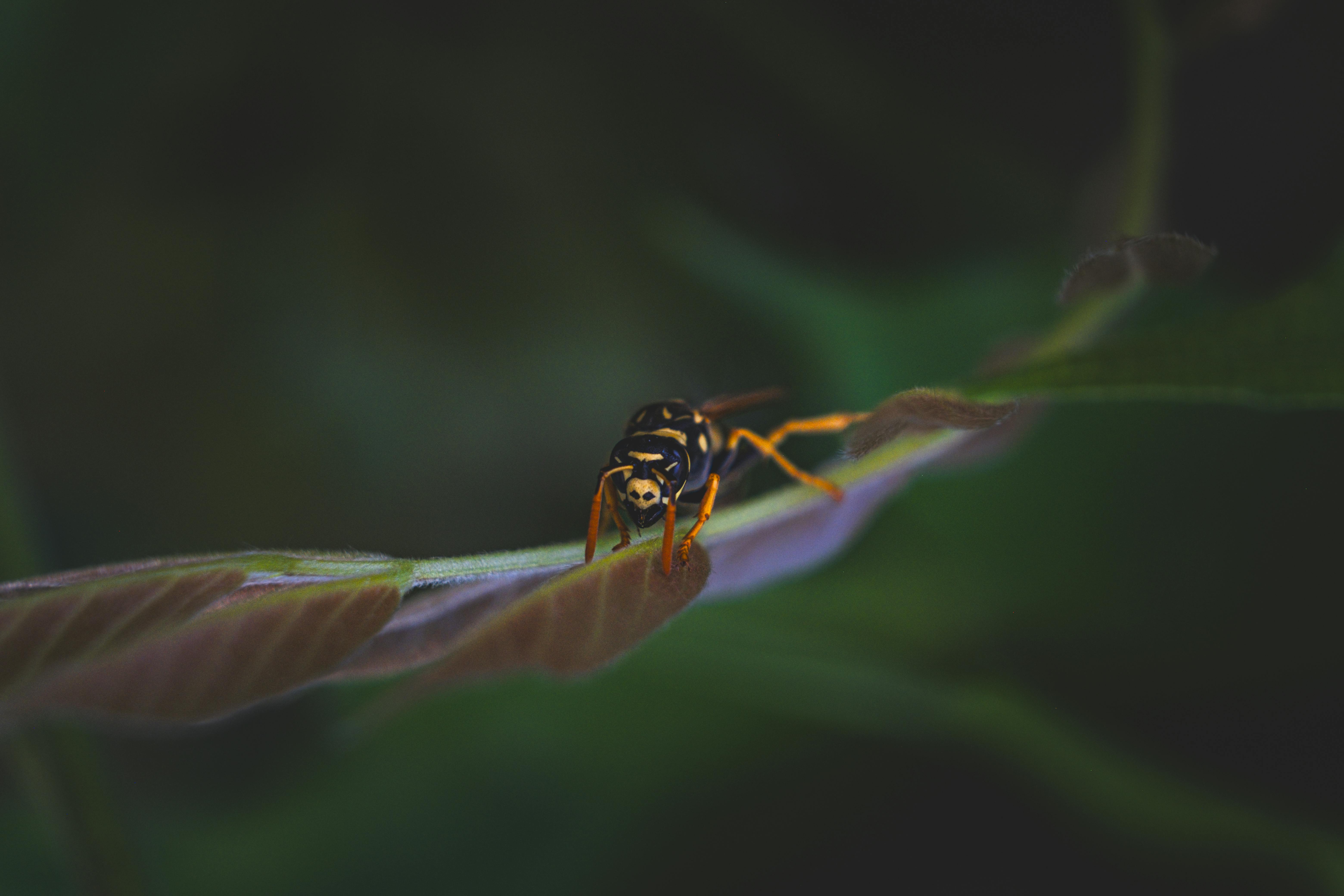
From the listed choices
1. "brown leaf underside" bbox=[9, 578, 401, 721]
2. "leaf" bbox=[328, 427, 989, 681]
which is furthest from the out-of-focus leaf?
"brown leaf underside" bbox=[9, 578, 401, 721]

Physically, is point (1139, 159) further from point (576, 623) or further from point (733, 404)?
point (576, 623)

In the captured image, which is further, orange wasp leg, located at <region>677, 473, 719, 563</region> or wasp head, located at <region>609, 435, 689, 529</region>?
wasp head, located at <region>609, 435, 689, 529</region>

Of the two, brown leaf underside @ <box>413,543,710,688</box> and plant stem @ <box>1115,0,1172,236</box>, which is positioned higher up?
plant stem @ <box>1115,0,1172,236</box>

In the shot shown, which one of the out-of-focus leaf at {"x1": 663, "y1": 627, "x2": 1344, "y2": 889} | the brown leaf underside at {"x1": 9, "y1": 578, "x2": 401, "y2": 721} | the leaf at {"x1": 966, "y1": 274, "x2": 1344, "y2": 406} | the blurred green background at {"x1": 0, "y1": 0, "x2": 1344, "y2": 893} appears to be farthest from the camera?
the blurred green background at {"x1": 0, "y1": 0, "x2": 1344, "y2": 893}

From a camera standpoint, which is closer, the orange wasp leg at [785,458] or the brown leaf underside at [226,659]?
the brown leaf underside at [226,659]

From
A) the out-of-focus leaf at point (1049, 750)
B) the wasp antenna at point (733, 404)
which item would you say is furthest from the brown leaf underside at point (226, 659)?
the out-of-focus leaf at point (1049, 750)

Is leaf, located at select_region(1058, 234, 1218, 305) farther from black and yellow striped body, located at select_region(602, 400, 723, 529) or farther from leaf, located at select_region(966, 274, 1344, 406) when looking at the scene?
black and yellow striped body, located at select_region(602, 400, 723, 529)

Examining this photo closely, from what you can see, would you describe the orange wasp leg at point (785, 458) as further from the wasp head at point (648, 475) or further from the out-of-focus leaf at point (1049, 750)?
the out-of-focus leaf at point (1049, 750)
